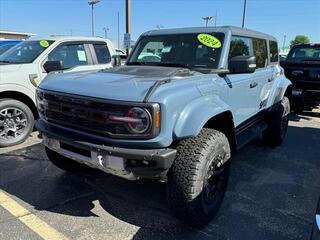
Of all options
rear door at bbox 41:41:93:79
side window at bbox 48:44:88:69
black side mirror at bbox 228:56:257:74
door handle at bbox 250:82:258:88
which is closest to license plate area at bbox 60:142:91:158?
black side mirror at bbox 228:56:257:74

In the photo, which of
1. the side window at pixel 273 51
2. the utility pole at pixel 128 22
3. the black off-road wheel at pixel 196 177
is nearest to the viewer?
the black off-road wheel at pixel 196 177

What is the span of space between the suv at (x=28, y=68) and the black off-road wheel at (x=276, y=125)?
134 inches

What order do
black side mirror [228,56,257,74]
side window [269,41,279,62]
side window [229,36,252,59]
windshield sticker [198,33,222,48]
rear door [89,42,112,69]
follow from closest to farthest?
black side mirror [228,56,257,74]
windshield sticker [198,33,222,48]
side window [229,36,252,59]
side window [269,41,279,62]
rear door [89,42,112,69]

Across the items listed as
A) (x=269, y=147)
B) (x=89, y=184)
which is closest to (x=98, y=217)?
(x=89, y=184)

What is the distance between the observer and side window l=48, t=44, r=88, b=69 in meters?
6.09

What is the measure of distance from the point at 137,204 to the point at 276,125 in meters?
3.04

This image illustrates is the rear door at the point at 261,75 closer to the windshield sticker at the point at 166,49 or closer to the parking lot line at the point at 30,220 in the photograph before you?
the windshield sticker at the point at 166,49

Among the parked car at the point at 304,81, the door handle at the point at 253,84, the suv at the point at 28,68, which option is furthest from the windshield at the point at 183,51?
the parked car at the point at 304,81

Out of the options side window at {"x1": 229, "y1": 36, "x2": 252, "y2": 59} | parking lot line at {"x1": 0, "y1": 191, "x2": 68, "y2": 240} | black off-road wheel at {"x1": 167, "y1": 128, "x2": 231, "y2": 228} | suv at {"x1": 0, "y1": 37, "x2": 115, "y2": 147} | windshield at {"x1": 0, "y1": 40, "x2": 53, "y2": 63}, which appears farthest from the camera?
windshield at {"x1": 0, "y1": 40, "x2": 53, "y2": 63}

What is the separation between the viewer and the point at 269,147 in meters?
5.88

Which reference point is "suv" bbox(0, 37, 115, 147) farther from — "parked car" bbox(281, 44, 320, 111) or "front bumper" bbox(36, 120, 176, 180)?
"parked car" bbox(281, 44, 320, 111)

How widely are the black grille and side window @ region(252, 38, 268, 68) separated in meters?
2.94

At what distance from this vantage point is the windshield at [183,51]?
3969 mm

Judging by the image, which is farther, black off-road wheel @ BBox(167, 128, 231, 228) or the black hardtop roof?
the black hardtop roof
